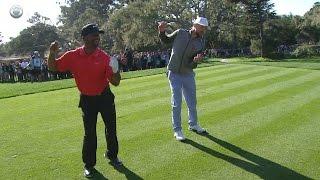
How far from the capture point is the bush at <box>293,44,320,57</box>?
55.9 m

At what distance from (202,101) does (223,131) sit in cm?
397

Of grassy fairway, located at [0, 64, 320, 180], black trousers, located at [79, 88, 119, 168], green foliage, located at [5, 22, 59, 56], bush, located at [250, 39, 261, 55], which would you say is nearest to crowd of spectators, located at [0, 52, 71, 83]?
grassy fairway, located at [0, 64, 320, 180]

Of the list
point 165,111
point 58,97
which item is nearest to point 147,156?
point 165,111

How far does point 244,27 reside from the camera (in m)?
60.2

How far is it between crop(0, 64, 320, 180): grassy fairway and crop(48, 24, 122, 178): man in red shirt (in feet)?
1.46

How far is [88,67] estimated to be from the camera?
6.82m

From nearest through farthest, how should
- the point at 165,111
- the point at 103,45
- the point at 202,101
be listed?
1. the point at 165,111
2. the point at 202,101
3. the point at 103,45

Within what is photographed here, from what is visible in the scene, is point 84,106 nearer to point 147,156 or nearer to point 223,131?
point 147,156

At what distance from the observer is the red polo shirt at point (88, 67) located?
22.4 ft

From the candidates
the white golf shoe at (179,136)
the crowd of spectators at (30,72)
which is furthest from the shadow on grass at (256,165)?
the crowd of spectators at (30,72)

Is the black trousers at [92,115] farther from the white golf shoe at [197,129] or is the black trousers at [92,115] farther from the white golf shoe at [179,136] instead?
the white golf shoe at [197,129]

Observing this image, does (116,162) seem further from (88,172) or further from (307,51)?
(307,51)

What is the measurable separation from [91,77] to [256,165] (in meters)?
2.73

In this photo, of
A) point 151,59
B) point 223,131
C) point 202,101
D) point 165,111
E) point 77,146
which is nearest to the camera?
point 77,146
